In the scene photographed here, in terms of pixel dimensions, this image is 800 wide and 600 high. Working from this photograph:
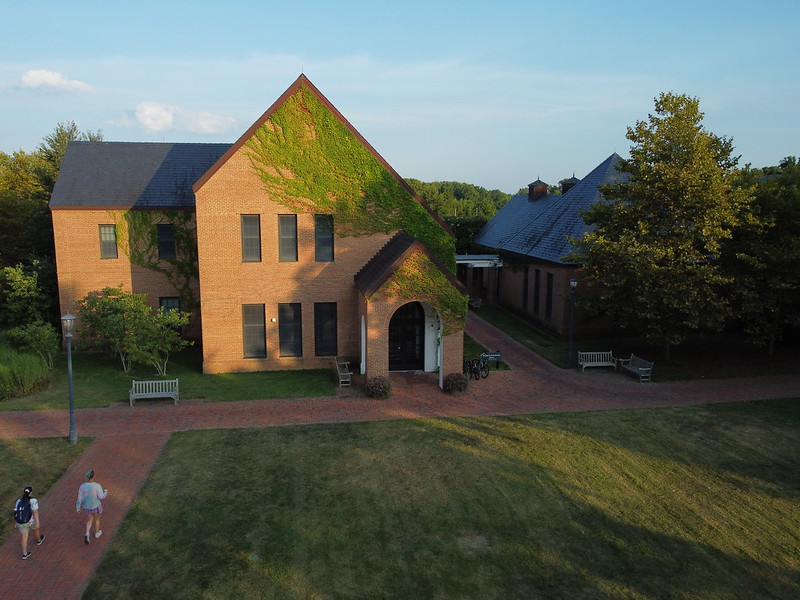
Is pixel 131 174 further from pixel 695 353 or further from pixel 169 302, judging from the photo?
pixel 695 353

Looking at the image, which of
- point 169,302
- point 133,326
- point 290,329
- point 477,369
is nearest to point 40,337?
point 133,326

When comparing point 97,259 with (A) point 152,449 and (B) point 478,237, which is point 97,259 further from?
(B) point 478,237

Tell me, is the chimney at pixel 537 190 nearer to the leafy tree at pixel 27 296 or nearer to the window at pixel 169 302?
the window at pixel 169 302

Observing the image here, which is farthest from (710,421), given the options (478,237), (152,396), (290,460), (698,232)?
(478,237)

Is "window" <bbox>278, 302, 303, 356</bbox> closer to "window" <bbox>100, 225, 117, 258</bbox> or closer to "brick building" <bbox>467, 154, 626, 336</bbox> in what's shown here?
"window" <bbox>100, 225, 117, 258</bbox>

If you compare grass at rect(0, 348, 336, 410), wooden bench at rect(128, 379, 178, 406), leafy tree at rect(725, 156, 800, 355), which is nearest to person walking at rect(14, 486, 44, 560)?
wooden bench at rect(128, 379, 178, 406)

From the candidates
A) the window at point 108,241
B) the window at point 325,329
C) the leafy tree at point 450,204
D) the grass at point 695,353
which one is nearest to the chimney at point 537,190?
the grass at point 695,353
